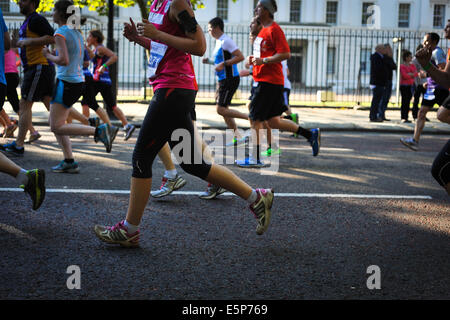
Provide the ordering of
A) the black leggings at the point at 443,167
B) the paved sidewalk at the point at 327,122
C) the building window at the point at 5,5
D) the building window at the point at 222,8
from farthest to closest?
the building window at the point at 222,8 < the building window at the point at 5,5 < the paved sidewalk at the point at 327,122 < the black leggings at the point at 443,167

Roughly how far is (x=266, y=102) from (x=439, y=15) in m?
44.4

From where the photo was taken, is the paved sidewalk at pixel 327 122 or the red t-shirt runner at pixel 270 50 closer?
the red t-shirt runner at pixel 270 50

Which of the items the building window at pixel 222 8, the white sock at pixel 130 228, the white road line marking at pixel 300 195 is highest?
the building window at pixel 222 8

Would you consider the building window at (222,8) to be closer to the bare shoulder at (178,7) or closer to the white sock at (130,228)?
the bare shoulder at (178,7)

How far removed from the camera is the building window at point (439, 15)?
4584 cm

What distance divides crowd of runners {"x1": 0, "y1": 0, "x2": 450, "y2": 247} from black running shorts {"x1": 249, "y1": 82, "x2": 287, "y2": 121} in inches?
0.5

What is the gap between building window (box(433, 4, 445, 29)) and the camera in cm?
4584

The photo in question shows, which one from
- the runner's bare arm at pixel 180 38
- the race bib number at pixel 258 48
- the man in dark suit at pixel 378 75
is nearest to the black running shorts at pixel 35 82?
the race bib number at pixel 258 48

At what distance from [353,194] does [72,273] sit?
130 inches

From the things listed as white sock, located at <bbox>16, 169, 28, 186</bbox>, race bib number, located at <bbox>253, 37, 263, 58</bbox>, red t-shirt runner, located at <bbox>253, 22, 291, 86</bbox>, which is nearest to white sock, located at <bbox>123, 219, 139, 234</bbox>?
white sock, located at <bbox>16, 169, 28, 186</bbox>

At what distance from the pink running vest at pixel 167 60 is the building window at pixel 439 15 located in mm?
47243

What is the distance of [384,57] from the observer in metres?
14.5

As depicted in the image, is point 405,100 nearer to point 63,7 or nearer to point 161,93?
point 63,7

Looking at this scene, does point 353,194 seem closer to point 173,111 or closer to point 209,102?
point 173,111
